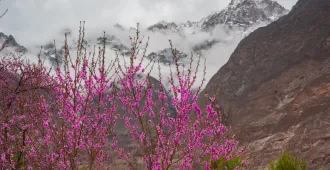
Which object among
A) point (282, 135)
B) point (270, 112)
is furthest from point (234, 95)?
point (282, 135)

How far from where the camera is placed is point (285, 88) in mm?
85500

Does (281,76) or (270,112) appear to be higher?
(281,76)

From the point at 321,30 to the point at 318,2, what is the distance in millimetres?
20099

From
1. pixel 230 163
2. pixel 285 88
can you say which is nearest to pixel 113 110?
pixel 230 163

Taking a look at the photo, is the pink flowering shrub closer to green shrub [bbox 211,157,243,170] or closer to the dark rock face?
green shrub [bbox 211,157,243,170]

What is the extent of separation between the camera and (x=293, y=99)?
249 ft

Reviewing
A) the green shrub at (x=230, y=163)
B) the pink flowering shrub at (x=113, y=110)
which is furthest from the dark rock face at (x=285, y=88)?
the pink flowering shrub at (x=113, y=110)

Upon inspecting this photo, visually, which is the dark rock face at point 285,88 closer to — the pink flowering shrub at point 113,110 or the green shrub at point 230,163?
the green shrub at point 230,163

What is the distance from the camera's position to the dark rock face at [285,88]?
54075 mm

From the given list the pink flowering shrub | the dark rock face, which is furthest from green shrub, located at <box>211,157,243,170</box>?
the dark rock face

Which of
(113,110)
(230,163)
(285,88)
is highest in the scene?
(285,88)

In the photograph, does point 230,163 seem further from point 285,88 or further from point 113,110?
point 285,88

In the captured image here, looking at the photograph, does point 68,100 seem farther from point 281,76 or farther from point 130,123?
point 281,76

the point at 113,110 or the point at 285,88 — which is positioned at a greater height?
the point at 285,88
